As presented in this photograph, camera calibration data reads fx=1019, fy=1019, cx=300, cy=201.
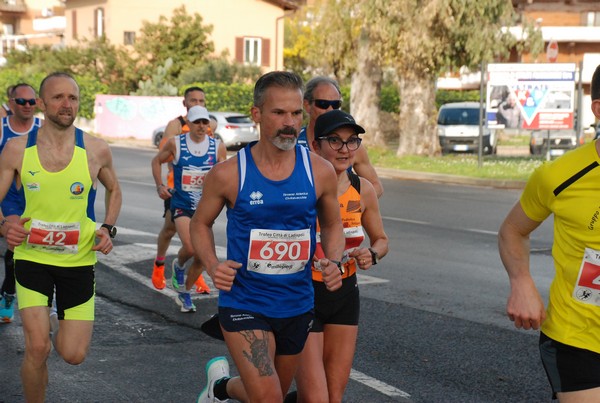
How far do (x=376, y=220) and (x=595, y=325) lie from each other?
1932 mm

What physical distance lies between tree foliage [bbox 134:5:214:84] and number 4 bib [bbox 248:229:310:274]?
4650 cm

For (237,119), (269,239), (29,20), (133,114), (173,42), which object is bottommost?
(133,114)

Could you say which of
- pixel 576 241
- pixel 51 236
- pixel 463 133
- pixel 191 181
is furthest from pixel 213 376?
pixel 463 133

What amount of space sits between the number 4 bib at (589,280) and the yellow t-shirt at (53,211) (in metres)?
3.09

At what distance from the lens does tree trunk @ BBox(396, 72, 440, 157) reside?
31.4m

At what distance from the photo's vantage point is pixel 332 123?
526 centimetres

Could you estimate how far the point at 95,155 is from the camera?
6.03 meters

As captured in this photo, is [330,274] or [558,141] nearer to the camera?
[330,274]

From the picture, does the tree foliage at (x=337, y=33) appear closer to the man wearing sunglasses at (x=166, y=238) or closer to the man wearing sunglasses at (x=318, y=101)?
the man wearing sunglasses at (x=166, y=238)

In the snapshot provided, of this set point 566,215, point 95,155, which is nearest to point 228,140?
point 95,155

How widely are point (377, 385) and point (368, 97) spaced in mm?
29292

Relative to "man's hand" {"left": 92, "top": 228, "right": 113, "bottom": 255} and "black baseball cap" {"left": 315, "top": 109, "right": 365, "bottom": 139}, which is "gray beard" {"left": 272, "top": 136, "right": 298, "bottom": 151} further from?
"man's hand" {"left": 92, "top": 228, "right": 113, "bottom": 255}

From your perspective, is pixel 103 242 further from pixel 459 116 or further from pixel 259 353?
pixel 459 116

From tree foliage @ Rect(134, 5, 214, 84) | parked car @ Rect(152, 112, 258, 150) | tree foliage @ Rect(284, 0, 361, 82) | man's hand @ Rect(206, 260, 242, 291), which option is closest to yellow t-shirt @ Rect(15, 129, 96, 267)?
man's hand @ Rect(206, 260, 242, 291)
